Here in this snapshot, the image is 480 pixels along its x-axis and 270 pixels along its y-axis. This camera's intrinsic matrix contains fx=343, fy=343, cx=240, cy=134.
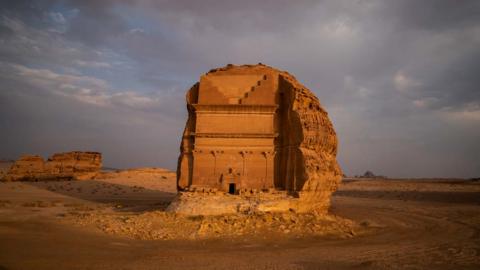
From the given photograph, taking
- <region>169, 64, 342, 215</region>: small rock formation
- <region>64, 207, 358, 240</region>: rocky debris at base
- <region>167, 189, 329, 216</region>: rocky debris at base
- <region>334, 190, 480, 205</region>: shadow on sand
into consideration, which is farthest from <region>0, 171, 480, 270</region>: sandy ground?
<region>334, 190, 480, 205</region>: shadow on sand

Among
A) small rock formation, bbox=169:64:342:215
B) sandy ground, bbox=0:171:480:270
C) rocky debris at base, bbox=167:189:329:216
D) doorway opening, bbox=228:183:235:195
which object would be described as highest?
small rock formation, bbox=169:64:342:215

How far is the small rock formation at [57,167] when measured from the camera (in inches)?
1667

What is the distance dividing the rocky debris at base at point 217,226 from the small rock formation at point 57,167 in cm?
3108

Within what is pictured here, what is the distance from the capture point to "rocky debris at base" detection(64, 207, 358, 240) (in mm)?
12711

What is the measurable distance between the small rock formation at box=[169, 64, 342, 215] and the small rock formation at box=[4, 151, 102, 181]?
103 feet

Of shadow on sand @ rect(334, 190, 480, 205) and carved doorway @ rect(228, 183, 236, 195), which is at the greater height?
carved doorway @ rect(228, 183, 236, 195)

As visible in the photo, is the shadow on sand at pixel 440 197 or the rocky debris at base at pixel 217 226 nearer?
the rocky debris at base at pixel 217 226

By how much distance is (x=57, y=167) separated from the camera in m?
43.3

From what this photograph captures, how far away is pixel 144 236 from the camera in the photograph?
40.9 ft

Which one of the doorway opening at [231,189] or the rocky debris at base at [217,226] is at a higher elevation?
the doorway opening at [231,189]

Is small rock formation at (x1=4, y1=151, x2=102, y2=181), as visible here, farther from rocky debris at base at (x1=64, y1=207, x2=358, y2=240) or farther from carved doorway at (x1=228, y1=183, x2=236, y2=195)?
carved doorway at (x1=228, y1=183, x2=236, y2=195)

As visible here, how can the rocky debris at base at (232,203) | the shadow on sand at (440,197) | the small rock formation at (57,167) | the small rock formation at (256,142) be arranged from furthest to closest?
the small rock formation at (57,167)
the shadow on sand at (440,197)
the small rock formation at (256,142)
the rocky debris at base at (232,203)

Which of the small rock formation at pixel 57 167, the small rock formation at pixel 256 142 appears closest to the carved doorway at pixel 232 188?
the small rock formation at pixel 256 142

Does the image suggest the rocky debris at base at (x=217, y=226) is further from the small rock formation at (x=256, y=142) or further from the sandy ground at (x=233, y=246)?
the small rock formation at (x=256, y=142)
